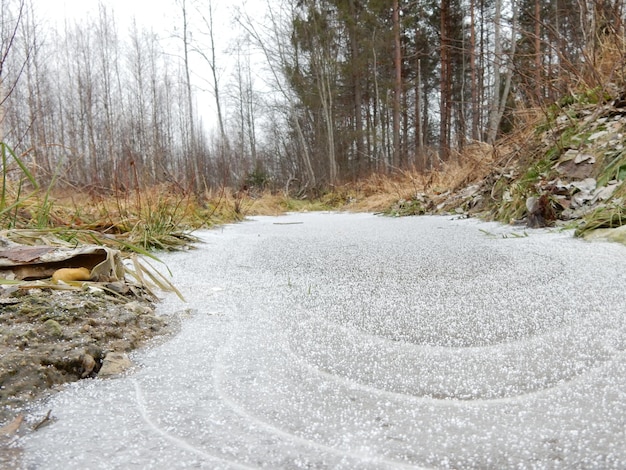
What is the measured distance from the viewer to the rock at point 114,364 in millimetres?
468

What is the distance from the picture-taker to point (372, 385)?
1.39 ft

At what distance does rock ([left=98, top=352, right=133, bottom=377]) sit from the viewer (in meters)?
0.47

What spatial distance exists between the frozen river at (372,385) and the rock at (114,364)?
20mm

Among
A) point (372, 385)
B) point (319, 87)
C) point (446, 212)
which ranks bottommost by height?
point (372, 385)

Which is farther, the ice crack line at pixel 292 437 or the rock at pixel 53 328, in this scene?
the rock at pixel 53 328

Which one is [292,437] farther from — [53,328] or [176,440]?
[53,328]

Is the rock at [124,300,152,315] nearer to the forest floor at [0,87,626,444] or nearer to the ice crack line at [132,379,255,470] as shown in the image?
the forest floor at [0,87,626,444]

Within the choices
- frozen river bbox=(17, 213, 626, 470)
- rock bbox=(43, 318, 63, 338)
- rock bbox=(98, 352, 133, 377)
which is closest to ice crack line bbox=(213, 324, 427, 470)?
frozen river bbox=(17, 213, 626, 470)

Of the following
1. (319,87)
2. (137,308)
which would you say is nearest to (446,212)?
(137,308)

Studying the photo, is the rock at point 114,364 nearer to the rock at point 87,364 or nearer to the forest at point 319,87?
the rock at point 87,364

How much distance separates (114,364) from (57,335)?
111mm

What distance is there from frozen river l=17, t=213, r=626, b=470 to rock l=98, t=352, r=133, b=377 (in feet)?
0.07

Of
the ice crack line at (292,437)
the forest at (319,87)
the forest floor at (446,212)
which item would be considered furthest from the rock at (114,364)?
the forest at (319,87)

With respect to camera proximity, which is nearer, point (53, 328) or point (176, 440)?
point (176, 440)
